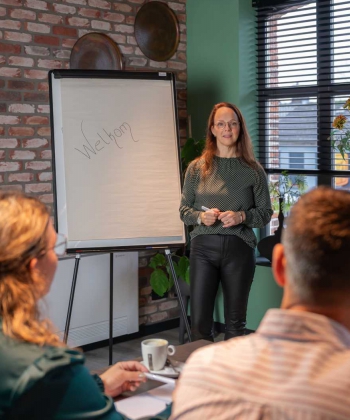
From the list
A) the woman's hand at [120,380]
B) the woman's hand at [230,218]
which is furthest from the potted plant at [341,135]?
the woman's hand at [120,380]

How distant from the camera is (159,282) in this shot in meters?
4.32

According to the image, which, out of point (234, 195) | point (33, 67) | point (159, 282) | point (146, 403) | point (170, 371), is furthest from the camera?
point (159, 282)

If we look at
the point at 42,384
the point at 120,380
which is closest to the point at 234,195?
the point at 120,380

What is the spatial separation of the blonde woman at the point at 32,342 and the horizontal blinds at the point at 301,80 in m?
3.14

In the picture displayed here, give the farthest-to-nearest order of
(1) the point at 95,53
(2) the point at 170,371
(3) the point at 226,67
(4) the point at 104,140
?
(3) the point at 226,67, (1) the point at 95,53, (4) the point at 104,140, (2) the point at 170,371

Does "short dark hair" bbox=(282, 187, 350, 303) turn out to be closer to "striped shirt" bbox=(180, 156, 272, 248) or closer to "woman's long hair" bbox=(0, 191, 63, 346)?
"woman's long hair" bbox=(0, 191, 63, 346)

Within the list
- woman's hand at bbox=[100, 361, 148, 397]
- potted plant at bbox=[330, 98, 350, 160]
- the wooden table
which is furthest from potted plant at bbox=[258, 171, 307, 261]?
woman's hand at bbox=[100, 361, 148, 397]

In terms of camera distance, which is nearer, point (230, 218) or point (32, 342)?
point (32, 342)

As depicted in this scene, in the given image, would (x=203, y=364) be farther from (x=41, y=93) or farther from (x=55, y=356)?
(x=41, y=93)

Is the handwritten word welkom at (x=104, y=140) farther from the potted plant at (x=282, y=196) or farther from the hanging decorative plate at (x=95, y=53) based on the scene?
the potted plant at (x=282, y=196)

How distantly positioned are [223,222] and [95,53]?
5.21 ft

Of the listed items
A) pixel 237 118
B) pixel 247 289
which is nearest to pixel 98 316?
pixel 247 289

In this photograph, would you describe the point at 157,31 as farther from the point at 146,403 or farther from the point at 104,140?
the point at 146,403

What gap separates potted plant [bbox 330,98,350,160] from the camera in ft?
12.3
